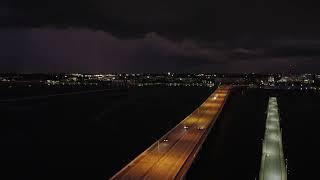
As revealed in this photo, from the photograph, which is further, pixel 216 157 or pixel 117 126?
pixel 117 126

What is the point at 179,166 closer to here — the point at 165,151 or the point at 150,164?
the point at 150,164

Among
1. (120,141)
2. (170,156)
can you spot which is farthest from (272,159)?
(120,141)

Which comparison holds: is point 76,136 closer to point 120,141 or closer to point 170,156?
point 120,141

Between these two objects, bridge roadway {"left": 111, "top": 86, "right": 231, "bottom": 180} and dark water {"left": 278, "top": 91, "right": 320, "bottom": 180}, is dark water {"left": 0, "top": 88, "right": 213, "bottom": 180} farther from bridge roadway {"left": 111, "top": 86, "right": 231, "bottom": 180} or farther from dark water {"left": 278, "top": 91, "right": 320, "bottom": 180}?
dark water {"left": 278, "top": 91, "right": 320, "bottom": 180}

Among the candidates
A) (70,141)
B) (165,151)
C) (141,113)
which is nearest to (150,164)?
(165,151)

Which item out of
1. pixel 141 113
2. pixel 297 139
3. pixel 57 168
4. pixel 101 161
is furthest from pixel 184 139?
pixel 141 113

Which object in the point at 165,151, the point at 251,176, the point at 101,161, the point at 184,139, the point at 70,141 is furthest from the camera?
the point at 70,141

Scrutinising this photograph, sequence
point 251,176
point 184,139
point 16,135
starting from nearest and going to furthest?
point 251,176 → point 184,139 → point 16,135
